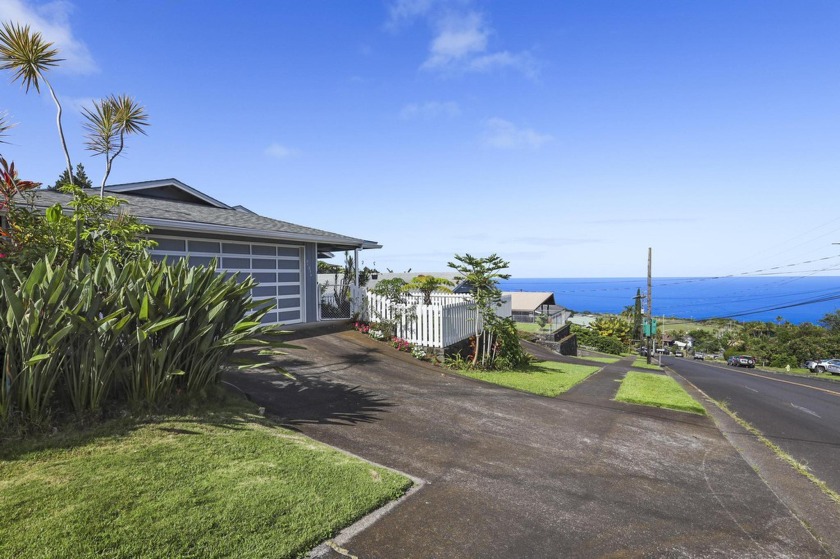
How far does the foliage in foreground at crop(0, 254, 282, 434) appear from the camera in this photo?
450 centimetres

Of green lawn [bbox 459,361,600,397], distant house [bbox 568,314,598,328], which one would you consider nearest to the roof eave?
green lawn [bbox 459,361,600,397]

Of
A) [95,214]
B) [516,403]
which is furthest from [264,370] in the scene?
[516,403]

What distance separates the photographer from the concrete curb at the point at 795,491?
412cm

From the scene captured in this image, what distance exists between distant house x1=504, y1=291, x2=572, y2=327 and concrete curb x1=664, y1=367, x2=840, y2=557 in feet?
83.7

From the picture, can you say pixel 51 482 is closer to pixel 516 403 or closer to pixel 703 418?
pixel 516 403

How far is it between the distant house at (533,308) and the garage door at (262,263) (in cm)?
2290

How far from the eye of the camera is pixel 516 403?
827 cm

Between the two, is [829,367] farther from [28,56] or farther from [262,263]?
[28,56]

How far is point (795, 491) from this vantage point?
16.7ft

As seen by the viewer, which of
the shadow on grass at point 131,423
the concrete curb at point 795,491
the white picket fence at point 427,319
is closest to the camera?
the concrete curb at point 795,491

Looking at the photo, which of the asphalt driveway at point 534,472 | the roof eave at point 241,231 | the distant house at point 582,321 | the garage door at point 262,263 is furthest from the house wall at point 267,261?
the distant house at point 582,321

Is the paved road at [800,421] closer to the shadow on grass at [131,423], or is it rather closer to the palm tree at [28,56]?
the shadow on grass at [131,423]

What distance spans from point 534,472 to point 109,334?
5.41 metres

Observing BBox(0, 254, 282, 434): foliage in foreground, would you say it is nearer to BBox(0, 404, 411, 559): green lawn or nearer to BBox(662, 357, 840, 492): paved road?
BBox(0, 404, 411, 559): green lawn
